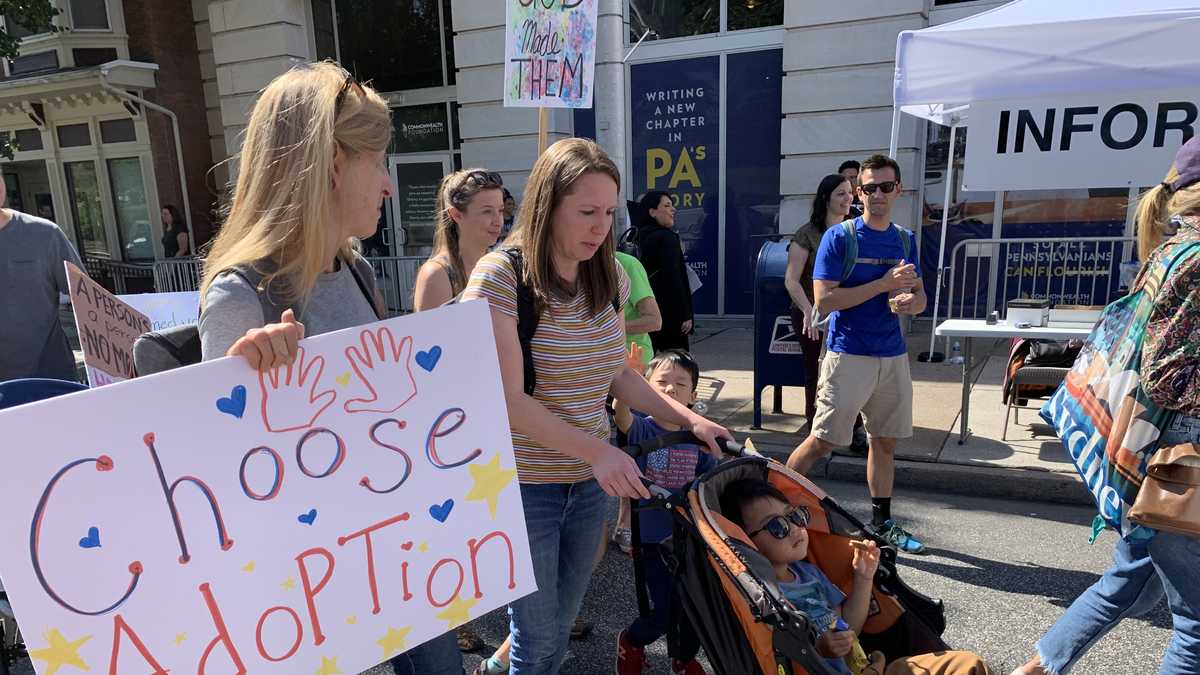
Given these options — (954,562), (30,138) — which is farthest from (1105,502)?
(30,138)

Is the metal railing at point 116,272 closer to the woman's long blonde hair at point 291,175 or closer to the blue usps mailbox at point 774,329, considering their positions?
the blue usps mailbox at point 774,329

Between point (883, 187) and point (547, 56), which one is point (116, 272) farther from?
point (883, 187)

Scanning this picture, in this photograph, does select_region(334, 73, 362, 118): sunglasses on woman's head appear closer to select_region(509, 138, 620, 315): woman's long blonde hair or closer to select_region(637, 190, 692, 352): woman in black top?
select_region(509, 138, 620, 315): woman's long blonde hair

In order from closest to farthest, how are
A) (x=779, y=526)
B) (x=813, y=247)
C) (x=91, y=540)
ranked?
(x=91, y=540) < (x=779, y=526) < (x=813, y=247)

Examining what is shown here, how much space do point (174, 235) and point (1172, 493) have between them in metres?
13.4

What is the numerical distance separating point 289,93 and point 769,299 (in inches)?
170

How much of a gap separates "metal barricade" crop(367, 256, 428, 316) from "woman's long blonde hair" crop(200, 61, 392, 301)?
339 inches

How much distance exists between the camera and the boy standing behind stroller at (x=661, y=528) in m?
2.29

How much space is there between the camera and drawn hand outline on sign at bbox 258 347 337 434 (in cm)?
139

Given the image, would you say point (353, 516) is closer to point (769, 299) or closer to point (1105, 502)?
point (1105, 502)

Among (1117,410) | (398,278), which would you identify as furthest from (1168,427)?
(398,278)

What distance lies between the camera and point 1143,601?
224 centimetres

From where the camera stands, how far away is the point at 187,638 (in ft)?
4.31

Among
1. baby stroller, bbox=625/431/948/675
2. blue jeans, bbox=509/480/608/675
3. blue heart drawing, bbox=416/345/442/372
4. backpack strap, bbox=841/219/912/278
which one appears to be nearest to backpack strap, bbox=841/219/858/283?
backpack strap, bbox=841/219/912/278
